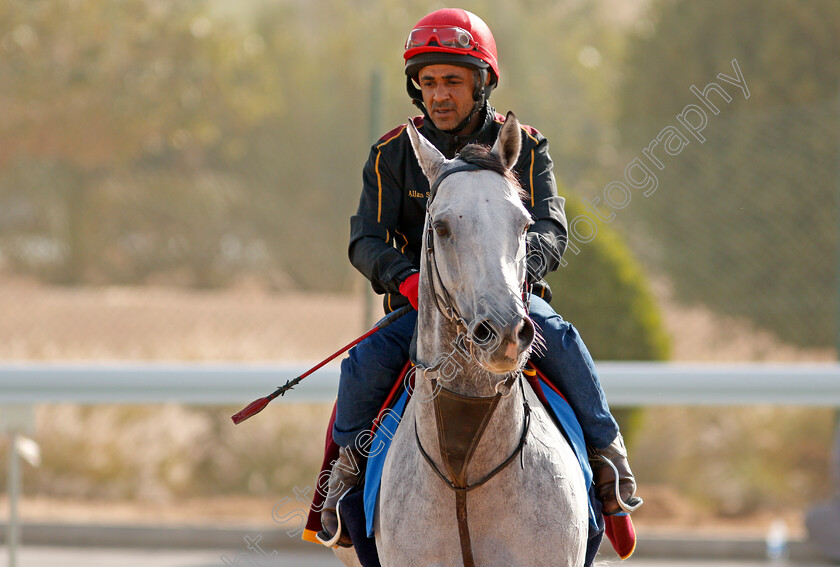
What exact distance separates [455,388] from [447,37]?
1.32 metres

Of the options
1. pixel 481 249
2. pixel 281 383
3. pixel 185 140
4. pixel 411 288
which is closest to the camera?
pixel 481 249

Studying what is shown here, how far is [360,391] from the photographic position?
11.5 feet

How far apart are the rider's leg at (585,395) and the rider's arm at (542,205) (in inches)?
8.5

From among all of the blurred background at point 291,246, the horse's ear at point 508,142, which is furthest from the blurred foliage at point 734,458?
the horse's ear at point 508,142

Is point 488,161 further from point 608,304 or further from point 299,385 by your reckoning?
point 608,304

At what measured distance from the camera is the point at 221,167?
1204cm

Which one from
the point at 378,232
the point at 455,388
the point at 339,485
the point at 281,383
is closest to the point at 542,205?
the point at 378,232

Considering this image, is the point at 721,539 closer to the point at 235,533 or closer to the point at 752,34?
the point at 235,533

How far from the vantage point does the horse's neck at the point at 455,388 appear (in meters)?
2.79

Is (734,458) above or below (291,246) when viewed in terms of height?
below

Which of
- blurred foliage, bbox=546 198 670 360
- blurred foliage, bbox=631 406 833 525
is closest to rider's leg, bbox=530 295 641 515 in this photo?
blurred foliage, bbox=546 198 670 360

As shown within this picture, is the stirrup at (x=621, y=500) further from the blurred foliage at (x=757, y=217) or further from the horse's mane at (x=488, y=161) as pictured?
the blurred foliage at (x=757, y=217)

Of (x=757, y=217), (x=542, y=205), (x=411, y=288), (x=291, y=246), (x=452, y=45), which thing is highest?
(x=452, y=45)

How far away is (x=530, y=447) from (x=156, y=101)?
12.2m
